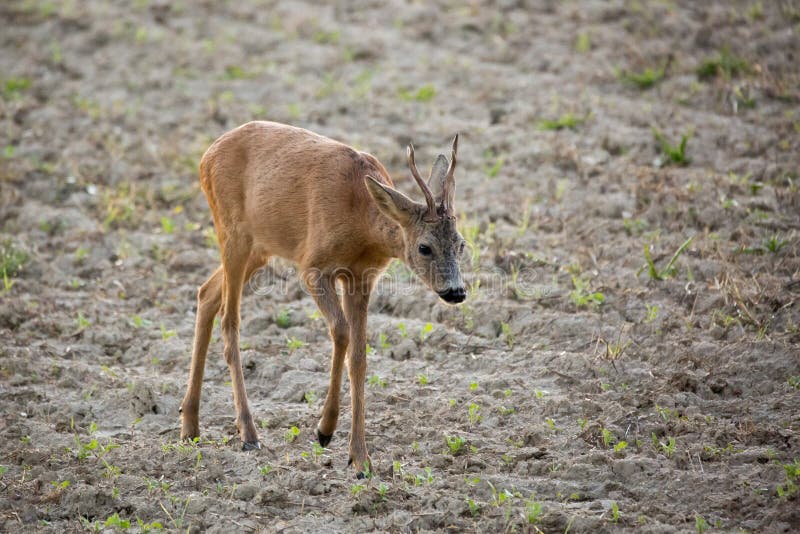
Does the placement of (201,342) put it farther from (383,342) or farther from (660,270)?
(660,270)

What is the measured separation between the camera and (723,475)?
5.95 m

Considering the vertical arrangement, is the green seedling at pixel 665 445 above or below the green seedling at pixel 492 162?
below

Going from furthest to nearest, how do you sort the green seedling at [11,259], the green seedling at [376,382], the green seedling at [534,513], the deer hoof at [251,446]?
the green seedling at [11,259], the green seedling at [376,382], the deer hoof at [251,446], the green seedling at [534,513]

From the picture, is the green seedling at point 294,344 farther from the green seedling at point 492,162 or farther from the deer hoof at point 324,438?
the green seedling at point 492,162

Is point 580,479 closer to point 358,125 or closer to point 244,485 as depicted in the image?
point 244,485

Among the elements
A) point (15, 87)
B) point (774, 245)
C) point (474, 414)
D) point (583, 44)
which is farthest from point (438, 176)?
point (15, 87)

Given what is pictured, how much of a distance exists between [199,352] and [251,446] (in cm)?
91

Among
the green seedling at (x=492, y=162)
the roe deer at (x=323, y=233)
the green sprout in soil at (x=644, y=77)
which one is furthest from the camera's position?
the green sprout in soil at (x=644, y=77)

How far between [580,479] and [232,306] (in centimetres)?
286

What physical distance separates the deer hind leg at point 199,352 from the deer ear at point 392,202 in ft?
5.53

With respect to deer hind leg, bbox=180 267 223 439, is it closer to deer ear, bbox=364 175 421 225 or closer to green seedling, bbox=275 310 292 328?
green seedling, bbox=275 310 292 328

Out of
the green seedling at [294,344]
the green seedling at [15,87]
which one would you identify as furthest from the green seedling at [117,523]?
the green seedling at [15,87]

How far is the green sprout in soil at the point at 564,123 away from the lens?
11539 millimetres

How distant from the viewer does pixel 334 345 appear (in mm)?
6660
